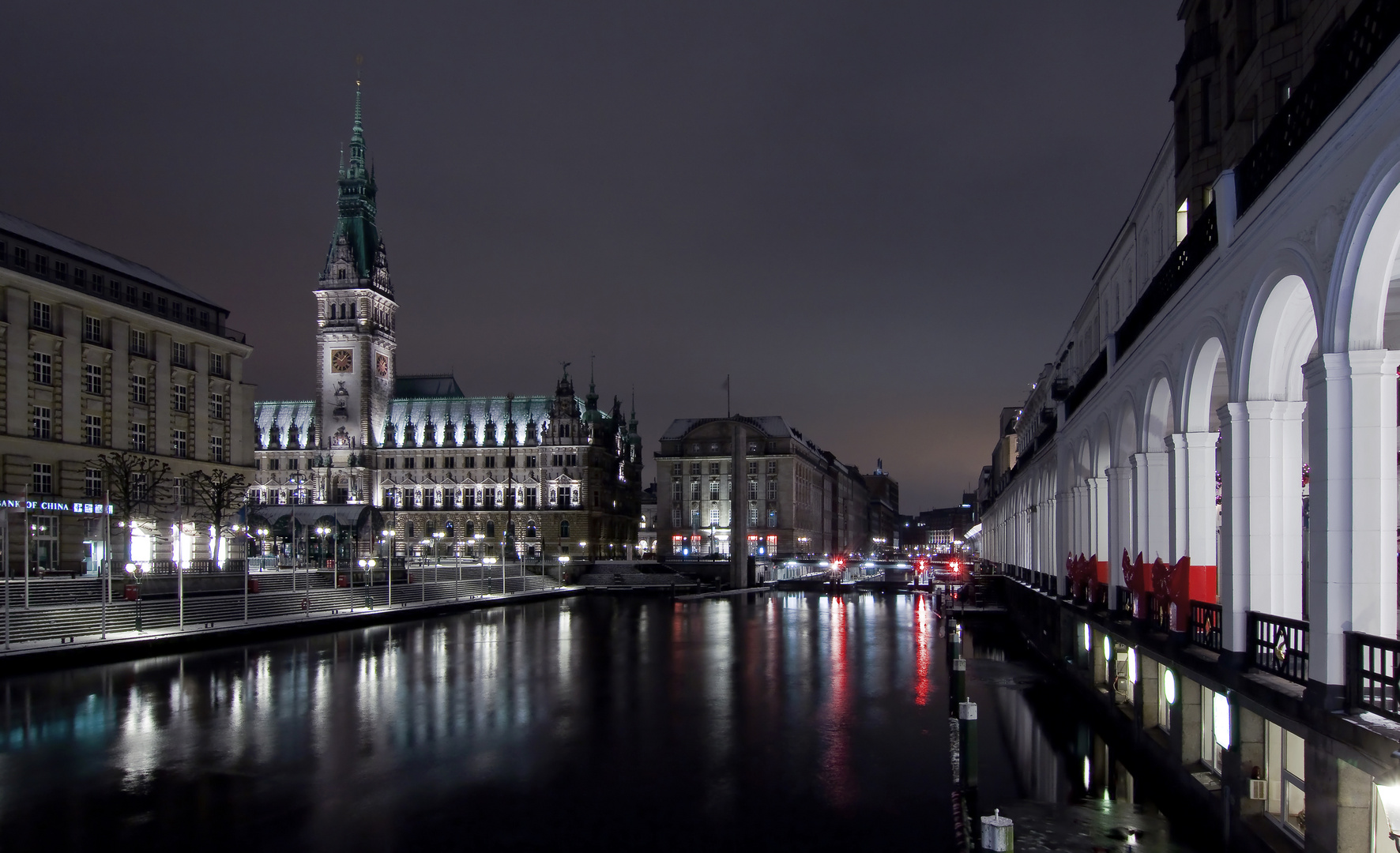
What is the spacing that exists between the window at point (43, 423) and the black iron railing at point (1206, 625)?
234 ft

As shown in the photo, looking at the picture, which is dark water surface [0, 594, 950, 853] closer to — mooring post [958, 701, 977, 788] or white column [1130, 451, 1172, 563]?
mooring post [958, 701, 977, 788]

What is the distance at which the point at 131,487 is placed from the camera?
69.5 meters

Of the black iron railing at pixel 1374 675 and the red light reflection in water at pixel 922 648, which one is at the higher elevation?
the black iron railing at pixel 1374 675


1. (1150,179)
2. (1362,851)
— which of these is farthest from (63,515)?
(1362,851)

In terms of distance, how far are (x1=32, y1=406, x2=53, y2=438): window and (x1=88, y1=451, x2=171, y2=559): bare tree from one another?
3.34 metres

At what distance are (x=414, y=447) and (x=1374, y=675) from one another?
163 meters

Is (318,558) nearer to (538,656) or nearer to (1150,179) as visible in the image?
(538,656)

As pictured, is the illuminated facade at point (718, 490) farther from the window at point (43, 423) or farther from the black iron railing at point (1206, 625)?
Result: the black iron railing at point (1206, 625)

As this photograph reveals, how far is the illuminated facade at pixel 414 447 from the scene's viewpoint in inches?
6201

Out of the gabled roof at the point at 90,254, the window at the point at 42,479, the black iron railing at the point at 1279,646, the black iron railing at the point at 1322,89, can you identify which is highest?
the gabled roof at the point at 90,254

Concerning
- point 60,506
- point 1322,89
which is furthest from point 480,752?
point 60,506

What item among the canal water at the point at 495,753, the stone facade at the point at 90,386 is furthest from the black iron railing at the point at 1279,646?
the stone facade at the point at 90,386

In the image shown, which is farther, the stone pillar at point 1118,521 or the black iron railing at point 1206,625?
the stone pillar at point 1118,521

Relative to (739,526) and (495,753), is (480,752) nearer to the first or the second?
(495,753)
